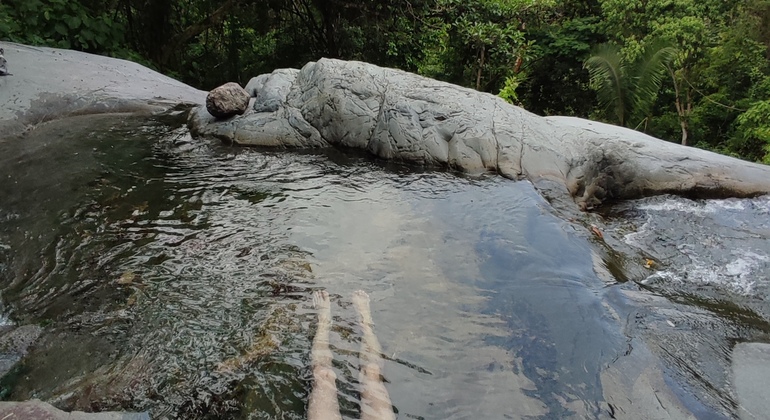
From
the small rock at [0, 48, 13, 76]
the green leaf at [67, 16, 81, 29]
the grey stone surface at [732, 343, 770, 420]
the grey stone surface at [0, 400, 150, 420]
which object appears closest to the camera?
the grey stone surface at [0, 400, 150, 420]

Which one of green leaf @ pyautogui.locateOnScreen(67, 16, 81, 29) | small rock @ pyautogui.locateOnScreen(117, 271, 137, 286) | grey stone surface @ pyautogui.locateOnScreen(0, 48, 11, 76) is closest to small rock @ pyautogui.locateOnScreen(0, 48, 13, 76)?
grey stone surface @ pyautogui.locateOnScreen(0, 48, 11, 76)

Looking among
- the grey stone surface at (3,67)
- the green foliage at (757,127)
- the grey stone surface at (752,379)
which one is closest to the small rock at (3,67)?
the grey stone surface at (3,67)

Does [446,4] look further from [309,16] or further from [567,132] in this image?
[567,132]

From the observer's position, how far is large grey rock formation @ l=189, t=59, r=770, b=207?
5.01 m

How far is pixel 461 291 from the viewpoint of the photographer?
10.2 feet

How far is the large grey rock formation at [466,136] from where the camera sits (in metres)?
5.01

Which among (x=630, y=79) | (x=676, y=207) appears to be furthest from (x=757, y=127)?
(x=676, y=207)

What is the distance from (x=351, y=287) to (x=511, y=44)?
8556 mm

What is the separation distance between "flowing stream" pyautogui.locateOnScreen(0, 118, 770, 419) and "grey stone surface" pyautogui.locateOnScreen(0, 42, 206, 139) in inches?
32.3

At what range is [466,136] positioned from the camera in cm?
523

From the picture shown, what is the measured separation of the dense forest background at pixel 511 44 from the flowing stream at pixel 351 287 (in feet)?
15.4

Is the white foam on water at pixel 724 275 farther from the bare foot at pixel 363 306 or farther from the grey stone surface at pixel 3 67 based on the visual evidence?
the grey stone surface at pixel 3 67

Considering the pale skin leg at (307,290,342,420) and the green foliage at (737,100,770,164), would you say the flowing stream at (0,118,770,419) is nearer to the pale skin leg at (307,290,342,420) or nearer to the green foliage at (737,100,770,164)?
the pale skin leg at (307,290,342,420)

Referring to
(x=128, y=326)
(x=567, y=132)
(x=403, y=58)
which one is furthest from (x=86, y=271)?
(x=403, y=58)
